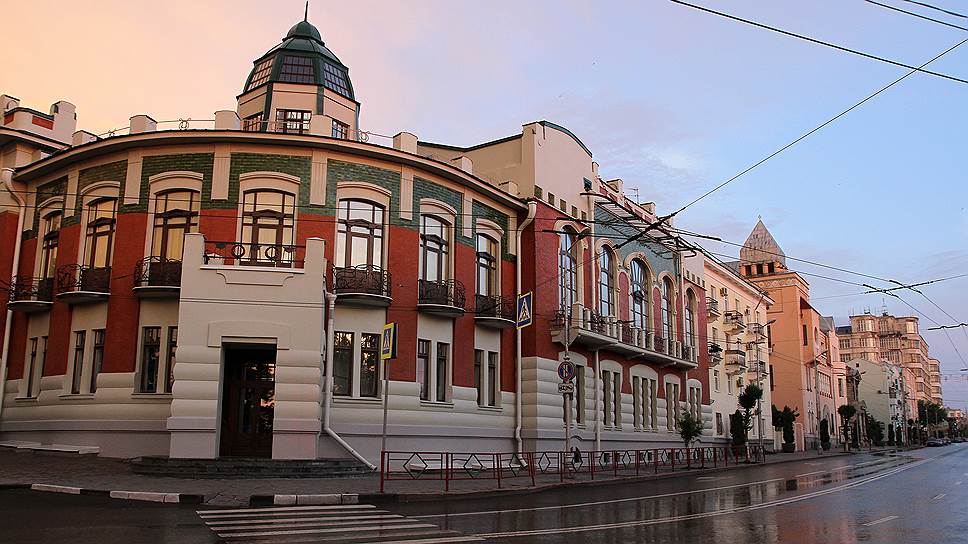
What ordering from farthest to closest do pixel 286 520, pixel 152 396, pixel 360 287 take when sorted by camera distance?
pixel 360 287 → pixel 152 396 → pixel 286 520

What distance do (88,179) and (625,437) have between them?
26.3 metres

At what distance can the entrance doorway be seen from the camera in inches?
960

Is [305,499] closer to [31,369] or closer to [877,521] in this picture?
[877,521]

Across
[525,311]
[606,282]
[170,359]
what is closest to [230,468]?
[170,359]

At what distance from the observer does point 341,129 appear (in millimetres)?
35062

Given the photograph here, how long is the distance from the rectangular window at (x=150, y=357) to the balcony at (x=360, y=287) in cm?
599

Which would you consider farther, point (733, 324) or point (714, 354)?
point (733, 324)

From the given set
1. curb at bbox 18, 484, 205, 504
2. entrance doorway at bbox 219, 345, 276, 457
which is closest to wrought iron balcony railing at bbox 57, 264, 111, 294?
entrance doorway at bbox 219, 345, 276, 457

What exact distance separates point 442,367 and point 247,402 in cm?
735

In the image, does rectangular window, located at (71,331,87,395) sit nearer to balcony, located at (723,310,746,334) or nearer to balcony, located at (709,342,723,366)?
balcony, located at (709,342,723,366)

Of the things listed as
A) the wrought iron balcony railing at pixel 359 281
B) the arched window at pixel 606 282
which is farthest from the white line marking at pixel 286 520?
the arched window at pixel 606 282

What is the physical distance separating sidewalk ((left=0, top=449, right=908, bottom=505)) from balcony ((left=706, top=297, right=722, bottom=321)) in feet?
106

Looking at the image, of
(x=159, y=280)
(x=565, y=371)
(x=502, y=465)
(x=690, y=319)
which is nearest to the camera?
(x=565, y=371)

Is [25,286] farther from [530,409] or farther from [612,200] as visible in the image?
[612,200]
